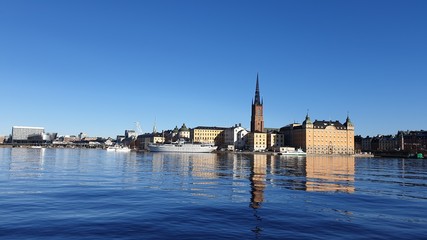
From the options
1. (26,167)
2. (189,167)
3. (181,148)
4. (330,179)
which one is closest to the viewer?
(330,179)

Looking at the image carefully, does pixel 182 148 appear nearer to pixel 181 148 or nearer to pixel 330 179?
pixel 181 148

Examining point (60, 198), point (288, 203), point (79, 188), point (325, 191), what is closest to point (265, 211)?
point (288, 203)

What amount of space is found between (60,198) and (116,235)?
34.8ft

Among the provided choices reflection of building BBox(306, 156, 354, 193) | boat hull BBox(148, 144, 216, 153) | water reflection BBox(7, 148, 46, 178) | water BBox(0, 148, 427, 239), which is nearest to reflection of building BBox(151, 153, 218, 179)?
water BBox(0, 148, 427, 239)

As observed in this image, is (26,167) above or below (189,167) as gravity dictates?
below

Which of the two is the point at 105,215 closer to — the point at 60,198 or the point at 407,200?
the point at 60,198

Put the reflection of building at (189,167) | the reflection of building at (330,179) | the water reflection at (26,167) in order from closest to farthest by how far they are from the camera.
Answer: the reflection of building at (330,179) → the water reflection at (26,167) → the reflection of building at (189,167)

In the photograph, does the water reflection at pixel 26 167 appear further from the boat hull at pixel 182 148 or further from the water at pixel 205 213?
the boat hull at pixel 182 148

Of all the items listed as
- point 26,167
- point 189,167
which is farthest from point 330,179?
point 26,167

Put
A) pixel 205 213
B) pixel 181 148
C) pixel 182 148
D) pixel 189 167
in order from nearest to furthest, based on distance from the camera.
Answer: pixel 205 213, pixel 189 167, pixel 182 148, pixel 181 148

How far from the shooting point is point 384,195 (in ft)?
90.2

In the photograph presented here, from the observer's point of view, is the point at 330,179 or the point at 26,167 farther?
the point at 26,167

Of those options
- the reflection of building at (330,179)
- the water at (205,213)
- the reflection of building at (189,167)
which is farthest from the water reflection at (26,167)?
the reflection of building at (330,179)

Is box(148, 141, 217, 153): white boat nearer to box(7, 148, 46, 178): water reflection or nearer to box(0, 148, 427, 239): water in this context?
box(7, 148, 46, 178): water reflection
